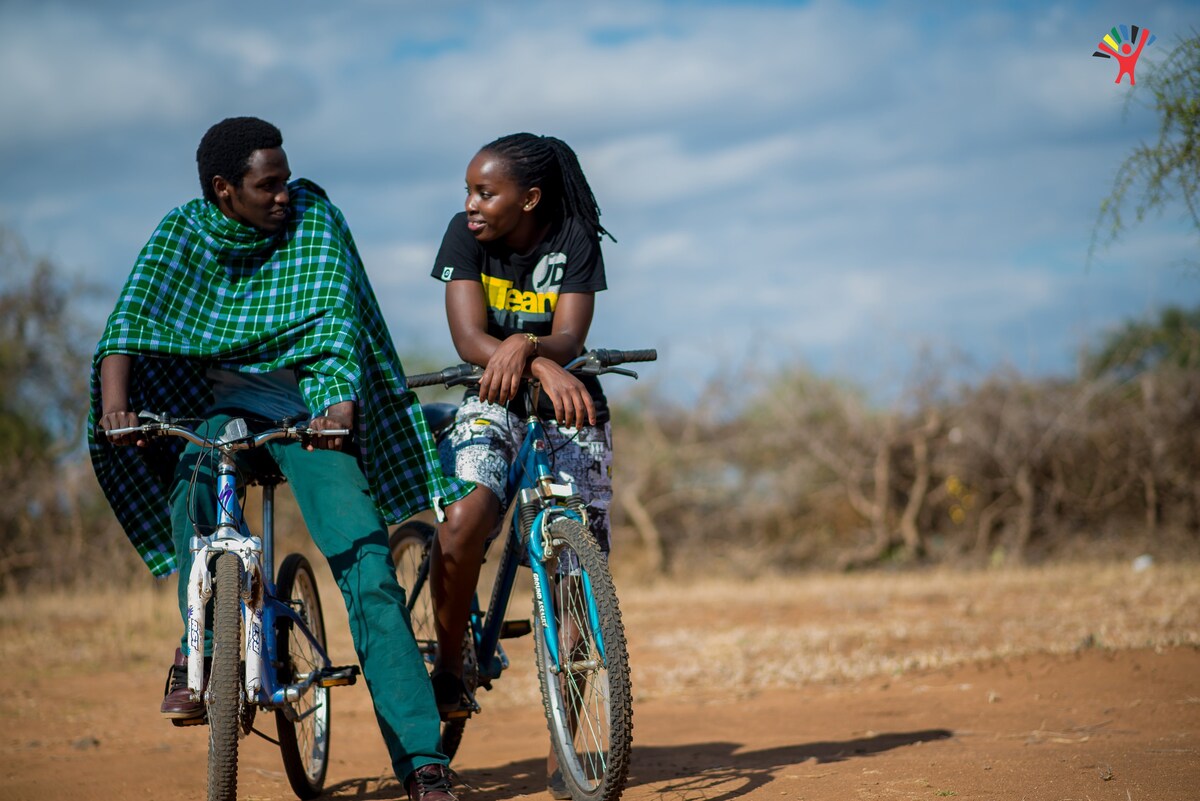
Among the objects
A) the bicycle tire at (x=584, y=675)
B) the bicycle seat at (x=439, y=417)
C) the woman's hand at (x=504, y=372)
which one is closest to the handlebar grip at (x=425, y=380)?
the woman's hand at (x=504, y=372)

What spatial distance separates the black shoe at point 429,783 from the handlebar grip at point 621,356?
4.69 ft

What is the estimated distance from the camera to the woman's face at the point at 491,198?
4.17 m

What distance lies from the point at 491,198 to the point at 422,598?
1.73 metres

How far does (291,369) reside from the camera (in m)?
4.05

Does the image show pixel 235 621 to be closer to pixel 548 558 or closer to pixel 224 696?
pixel 224 696

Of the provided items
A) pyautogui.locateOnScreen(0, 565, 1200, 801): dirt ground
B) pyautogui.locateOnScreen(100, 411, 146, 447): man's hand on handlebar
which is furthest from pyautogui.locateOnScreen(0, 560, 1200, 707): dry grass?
pyautogui.locateOnScreen(100, 411, 146, 447): man's hand on handlebar

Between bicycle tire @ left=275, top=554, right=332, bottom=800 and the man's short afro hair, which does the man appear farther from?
bicycle tire @ left=275, top=554, right=332, bottom=800

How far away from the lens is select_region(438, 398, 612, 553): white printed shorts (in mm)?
4043

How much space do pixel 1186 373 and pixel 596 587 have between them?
1167cm

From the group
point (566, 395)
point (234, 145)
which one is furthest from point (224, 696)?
point (234, 145)

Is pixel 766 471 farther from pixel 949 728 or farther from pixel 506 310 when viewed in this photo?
pixel 506 310

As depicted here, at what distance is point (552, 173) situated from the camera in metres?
4.36

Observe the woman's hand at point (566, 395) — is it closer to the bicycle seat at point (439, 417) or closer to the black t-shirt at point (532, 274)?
the black t-shirt at point (532, 274)

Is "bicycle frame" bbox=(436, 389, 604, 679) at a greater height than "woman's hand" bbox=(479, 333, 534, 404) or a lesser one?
lesser
